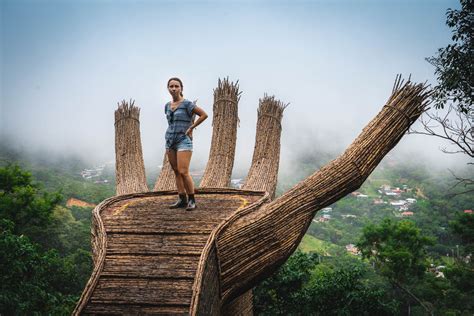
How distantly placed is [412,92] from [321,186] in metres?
1.61

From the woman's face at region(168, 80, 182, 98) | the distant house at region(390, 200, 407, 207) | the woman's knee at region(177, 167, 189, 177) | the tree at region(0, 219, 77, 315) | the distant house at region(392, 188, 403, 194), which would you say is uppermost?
the distant house at region(392, 188, 403, 194)

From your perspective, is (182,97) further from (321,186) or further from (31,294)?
(31,294)

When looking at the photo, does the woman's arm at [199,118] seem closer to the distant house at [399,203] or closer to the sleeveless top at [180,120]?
the sleeveless top at [180,120]

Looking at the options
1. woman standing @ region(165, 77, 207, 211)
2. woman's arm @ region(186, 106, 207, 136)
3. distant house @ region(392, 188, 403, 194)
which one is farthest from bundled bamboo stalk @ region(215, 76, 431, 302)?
distant house @ region(392, 188, 403, 194)

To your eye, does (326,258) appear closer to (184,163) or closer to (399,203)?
(399,203)

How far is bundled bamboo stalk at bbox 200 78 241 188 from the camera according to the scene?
7.39 metres

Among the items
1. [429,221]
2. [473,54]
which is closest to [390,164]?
[429,221]

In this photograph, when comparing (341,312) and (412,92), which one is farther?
(341,312)

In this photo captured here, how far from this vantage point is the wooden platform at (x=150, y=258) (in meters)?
3.18

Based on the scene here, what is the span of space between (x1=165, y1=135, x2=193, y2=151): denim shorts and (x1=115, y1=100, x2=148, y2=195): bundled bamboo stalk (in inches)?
90.7

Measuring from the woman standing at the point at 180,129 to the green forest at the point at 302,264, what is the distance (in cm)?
421

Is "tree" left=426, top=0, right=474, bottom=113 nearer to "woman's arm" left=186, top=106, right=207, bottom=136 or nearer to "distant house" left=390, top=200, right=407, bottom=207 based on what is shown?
"woman's arm" left=186, top=106, right=207, bottom=136

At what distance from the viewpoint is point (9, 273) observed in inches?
360

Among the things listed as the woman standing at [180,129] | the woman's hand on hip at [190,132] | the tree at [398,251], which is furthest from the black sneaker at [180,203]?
the tree at [398,251]
